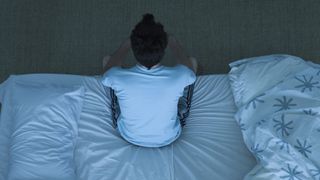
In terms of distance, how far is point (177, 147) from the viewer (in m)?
1.66

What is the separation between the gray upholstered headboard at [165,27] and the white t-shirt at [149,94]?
65 cm

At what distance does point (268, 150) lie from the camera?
4.92 feet

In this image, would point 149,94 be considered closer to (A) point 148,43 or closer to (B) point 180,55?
(A) point 148,43

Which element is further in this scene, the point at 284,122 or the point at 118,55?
the point at 118,55

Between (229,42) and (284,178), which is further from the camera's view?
(229,42)

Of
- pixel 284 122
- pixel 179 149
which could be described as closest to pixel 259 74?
pixel 284 122

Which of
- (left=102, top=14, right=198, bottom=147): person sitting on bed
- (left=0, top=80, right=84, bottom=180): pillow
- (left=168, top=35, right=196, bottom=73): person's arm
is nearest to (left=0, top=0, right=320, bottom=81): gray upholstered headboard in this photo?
(left=168, top=35, right=196, bottom=73): person's arm

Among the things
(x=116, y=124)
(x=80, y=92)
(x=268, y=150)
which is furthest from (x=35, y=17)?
(x=268, y=150)

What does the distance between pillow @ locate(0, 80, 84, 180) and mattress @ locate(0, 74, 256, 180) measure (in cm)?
6

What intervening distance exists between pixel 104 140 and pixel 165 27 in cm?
85

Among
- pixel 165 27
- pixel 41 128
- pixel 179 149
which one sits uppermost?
pixel 165 27

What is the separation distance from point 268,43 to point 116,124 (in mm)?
1006

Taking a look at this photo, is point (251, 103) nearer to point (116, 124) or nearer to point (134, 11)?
point (116, 124)

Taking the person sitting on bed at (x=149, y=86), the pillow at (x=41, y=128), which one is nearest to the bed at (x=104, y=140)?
the pillow at (x=41, y=128)
